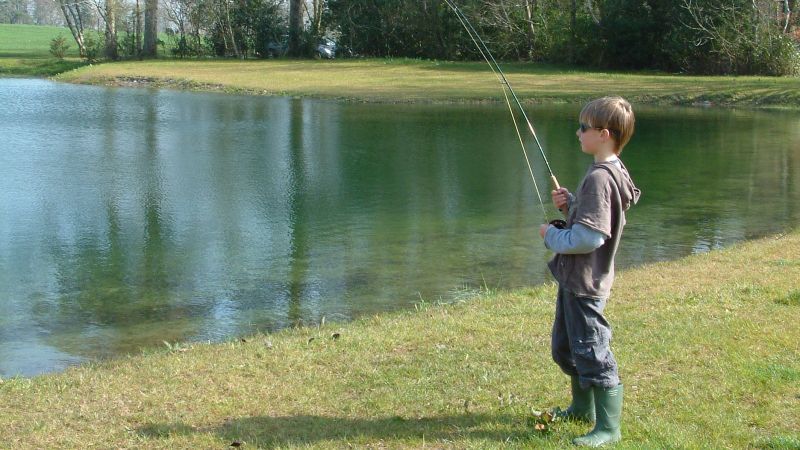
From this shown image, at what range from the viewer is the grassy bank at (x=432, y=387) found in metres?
4.18

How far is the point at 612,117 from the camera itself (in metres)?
3.94

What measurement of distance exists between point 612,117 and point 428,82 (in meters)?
26.8

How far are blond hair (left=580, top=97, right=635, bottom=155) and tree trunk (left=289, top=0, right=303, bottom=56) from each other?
125 feet

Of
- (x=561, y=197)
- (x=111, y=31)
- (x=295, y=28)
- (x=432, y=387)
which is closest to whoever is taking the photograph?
(x=561, y=197)

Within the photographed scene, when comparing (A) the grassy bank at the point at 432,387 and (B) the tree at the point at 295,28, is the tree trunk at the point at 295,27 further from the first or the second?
(A) the grassy bank at the point at 432,387

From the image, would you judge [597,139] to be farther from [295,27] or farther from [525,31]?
[295,27]

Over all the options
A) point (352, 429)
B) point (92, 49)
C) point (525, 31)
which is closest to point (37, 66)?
point (92, 49)

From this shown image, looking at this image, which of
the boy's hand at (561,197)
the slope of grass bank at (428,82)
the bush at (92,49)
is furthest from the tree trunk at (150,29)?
the boy's hand at (561,197)

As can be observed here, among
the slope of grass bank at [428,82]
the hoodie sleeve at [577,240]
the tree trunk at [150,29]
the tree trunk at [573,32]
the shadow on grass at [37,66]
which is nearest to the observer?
the hoodie sleeve at [577,240]

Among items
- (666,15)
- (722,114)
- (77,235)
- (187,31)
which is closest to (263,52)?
(187,31)

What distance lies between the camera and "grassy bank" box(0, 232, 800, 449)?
418 cm

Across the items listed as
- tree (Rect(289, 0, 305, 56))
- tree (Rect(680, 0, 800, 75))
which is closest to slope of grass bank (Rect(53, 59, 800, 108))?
tree (Rect(680, 0, 800, 75))

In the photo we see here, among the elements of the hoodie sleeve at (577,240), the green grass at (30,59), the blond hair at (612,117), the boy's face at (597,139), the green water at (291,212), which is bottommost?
the green water at (291,212)

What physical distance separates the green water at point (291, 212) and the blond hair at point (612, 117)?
395 cm
